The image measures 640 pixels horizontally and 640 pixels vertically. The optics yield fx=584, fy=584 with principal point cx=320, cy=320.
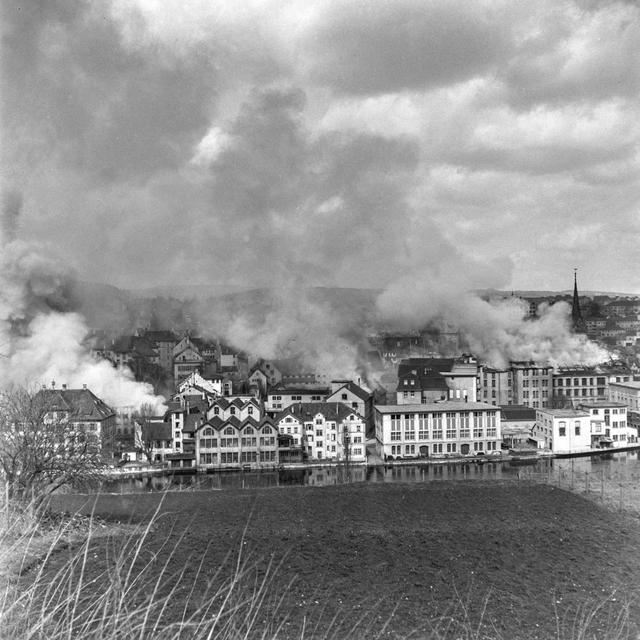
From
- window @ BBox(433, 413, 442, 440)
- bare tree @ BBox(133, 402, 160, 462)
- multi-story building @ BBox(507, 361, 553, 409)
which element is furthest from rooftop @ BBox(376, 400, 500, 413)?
multi-story building @ BBox(507, 361, 553, 409)

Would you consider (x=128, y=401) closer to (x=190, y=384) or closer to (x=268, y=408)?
(x=190, y=384)

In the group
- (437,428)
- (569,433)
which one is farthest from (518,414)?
(437,428)

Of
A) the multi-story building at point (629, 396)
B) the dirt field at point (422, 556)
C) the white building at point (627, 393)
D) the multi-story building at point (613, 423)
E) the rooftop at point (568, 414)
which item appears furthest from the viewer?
the white building at point (627, 393)

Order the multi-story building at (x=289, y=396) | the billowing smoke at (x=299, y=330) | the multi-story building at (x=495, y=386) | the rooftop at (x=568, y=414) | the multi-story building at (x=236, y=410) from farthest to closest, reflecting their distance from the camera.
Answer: the billowing smoke at (x=299, y=330) < the multi-story building at (x=495, y=386) < the multi-story building at (x=289, y=396) < the rooftop at (x=568, y=414) < the multi-story building at (x=236, y=410)

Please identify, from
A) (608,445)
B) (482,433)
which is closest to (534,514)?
(482,433)

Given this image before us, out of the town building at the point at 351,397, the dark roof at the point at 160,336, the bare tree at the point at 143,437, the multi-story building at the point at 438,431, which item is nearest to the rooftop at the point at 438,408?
the multi-story building at the point at 438,431

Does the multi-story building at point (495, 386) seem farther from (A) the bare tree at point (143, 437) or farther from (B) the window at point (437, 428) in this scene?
(A) the bare tree at point (143, 437)
